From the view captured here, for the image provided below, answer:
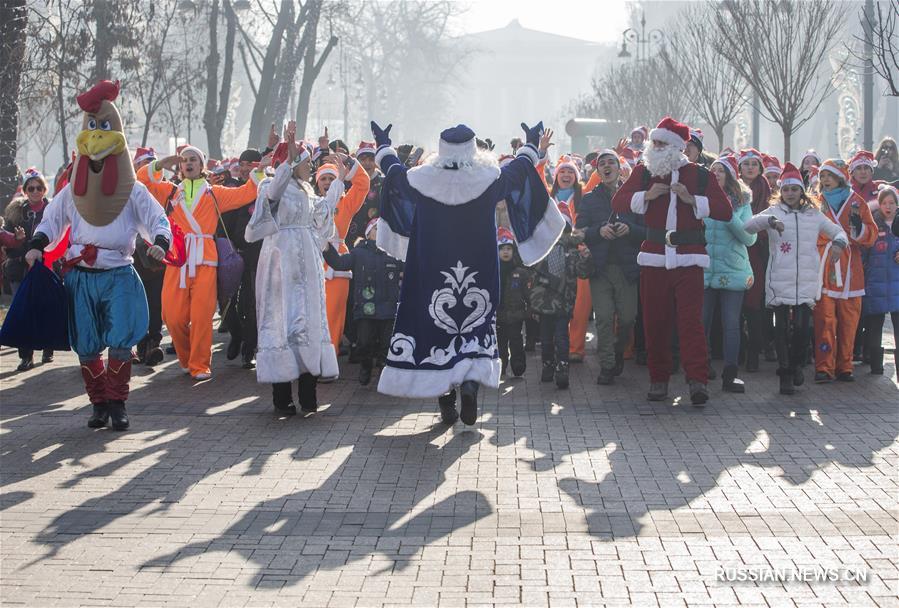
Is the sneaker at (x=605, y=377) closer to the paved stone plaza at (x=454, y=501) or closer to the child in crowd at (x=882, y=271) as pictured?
the paved stone plaza at (x=454, y=501)

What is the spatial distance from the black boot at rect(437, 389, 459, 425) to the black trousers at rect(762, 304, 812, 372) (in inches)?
112

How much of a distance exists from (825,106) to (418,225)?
65178 millimetres

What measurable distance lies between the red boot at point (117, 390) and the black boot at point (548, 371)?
3.57m

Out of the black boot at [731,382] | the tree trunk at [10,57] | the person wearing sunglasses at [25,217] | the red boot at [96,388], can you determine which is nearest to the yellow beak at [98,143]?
the red boot at [96,388]

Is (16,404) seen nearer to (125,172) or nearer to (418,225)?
(125,172)

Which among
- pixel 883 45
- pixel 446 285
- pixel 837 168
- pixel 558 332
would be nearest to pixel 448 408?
pixel 446 285

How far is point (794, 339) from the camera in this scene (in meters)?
10.5

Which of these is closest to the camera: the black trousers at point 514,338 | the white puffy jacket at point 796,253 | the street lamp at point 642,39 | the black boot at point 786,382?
the black boot at point 786,382

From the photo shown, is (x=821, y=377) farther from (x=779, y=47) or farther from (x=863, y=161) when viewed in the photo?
(x=779, y=47)

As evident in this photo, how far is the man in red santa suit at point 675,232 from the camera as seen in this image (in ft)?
31.9

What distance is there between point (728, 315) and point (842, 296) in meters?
1.00

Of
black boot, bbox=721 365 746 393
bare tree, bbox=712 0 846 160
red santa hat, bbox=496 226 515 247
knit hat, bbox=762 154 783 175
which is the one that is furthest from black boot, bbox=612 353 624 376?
bare tree, bbox=712 0 846 160

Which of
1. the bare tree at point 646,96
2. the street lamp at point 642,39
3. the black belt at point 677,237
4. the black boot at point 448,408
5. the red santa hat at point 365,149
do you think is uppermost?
the street lamp at point 642,39

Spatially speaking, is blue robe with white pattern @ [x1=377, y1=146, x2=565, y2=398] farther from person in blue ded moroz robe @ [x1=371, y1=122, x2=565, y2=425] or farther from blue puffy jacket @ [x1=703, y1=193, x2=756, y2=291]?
blue puffy jacket @ [x1=703, y1=193, x2=756, y2=291]
